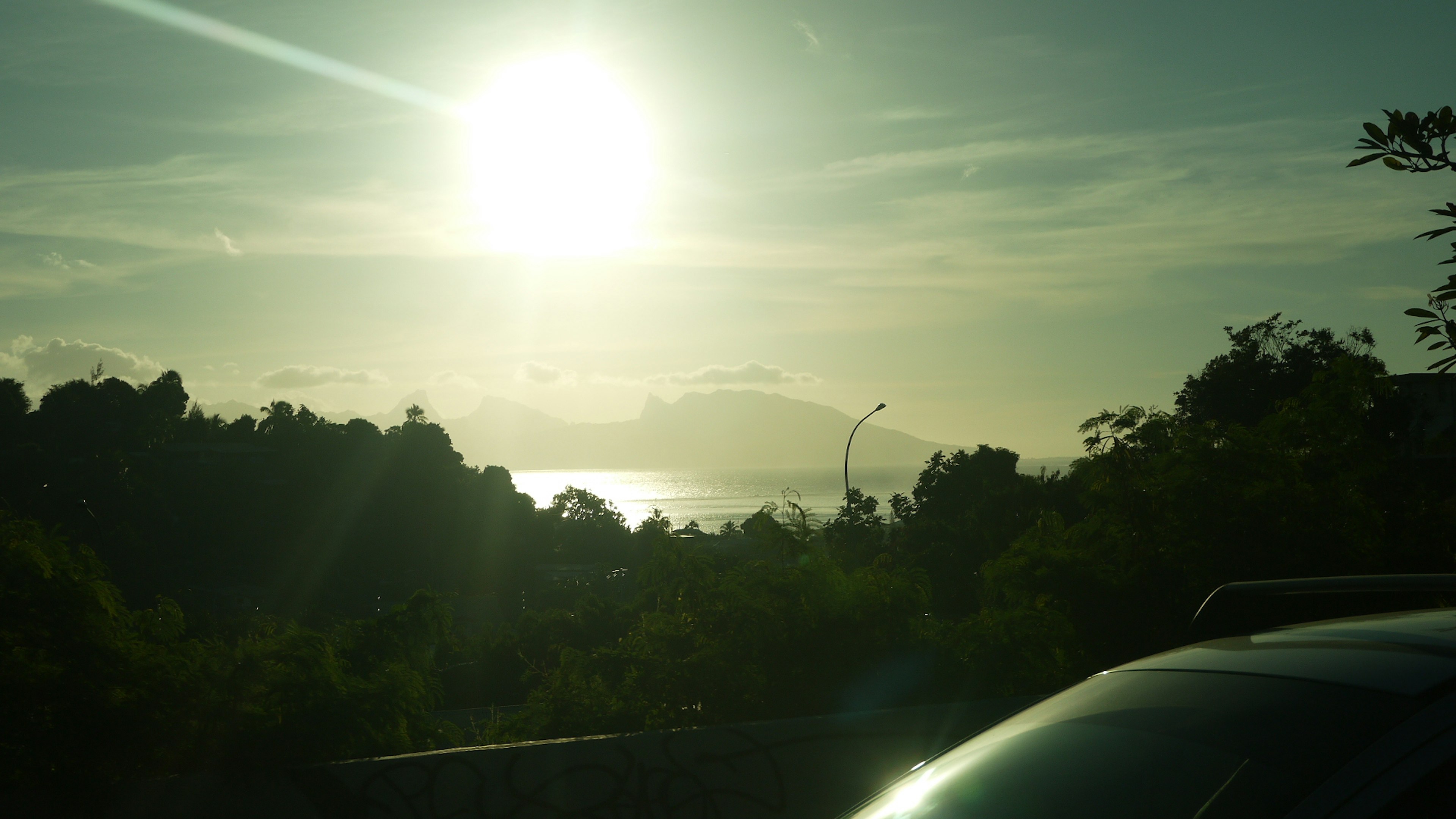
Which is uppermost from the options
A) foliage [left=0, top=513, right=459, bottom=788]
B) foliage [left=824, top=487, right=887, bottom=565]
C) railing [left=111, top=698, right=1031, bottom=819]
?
foliage [left=824, top=487, right=887, bottom=565]

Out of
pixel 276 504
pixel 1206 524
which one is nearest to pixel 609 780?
pixel 1206 524

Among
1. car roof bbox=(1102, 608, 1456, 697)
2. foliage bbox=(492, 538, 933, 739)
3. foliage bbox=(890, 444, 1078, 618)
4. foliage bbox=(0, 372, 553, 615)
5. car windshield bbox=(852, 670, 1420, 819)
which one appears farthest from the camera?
foliage bbox=(0, 372, 553, 615)

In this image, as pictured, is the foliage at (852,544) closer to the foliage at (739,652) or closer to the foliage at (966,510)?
the foliage at (739,652)

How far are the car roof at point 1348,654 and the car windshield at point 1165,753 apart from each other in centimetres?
5

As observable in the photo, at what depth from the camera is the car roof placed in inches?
80.1

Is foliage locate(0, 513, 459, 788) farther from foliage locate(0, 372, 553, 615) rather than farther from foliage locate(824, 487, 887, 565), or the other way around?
foliage locate(0, 372, 553, 615)

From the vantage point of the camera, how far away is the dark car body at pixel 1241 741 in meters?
1.80

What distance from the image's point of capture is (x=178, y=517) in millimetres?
68125

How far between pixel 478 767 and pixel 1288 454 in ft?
26.6

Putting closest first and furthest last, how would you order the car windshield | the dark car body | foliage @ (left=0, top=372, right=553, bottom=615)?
the dark car body < the car windshield < foliage @ (left=0, top=372, right=553, bottom=615)

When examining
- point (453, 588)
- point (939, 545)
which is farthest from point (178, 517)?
point (939, 545)

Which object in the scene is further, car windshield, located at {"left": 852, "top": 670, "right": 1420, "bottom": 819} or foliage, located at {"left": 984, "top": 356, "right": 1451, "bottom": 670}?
foliage, located at {"left": 984, "top": 356, "right": 1451, "bottom": 670}

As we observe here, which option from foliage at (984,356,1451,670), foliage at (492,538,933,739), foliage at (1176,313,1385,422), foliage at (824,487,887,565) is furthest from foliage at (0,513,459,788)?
foliage at (1176,313,1385,422)

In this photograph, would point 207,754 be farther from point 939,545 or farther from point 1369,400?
point 939,545
